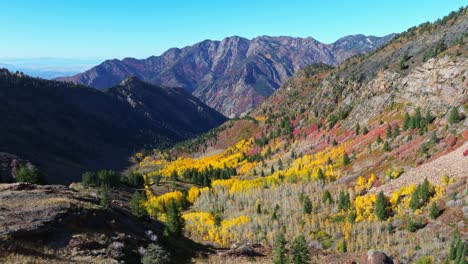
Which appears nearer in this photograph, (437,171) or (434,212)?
(434,212)

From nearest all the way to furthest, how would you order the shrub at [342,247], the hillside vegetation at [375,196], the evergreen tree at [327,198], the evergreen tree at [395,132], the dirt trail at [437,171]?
1. the hillside vegetation at [375,196]
2. the shrub at [342,247]
3. the dirt trail at [437,171]
4. the evergreen tree at [327,198]
5. the evergreen tree at [395,132]

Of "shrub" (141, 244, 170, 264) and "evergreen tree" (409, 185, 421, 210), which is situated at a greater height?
"shrub" (141, 244, 170, 264)

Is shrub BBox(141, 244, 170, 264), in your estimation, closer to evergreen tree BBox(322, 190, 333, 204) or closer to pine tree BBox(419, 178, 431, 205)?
pine tree BBox(419, 178, 431, 205)

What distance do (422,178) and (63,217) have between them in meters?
110

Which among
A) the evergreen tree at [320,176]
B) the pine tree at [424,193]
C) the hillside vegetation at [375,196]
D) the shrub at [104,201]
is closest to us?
the shrub at [104,201]

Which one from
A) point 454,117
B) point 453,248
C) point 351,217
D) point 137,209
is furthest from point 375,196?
point 137,209

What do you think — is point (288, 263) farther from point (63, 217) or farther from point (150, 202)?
point (150, 202)

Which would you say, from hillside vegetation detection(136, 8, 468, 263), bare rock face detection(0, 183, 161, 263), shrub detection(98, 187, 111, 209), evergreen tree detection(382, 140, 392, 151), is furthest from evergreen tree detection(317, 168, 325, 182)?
bare rock face detection(0, 183, 161, 263)

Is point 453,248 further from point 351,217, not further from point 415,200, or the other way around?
point 351,217

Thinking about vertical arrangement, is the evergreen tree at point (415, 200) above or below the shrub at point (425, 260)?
above

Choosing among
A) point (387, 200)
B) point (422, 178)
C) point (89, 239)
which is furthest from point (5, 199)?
Result: point (422, 178)

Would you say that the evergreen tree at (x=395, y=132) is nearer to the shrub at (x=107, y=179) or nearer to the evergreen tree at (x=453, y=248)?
the evergreen tree at (x=453, y=248)

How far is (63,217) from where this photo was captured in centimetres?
5306

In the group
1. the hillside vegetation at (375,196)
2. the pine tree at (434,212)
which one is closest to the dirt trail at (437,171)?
the hillside vegetation at (375,196)
